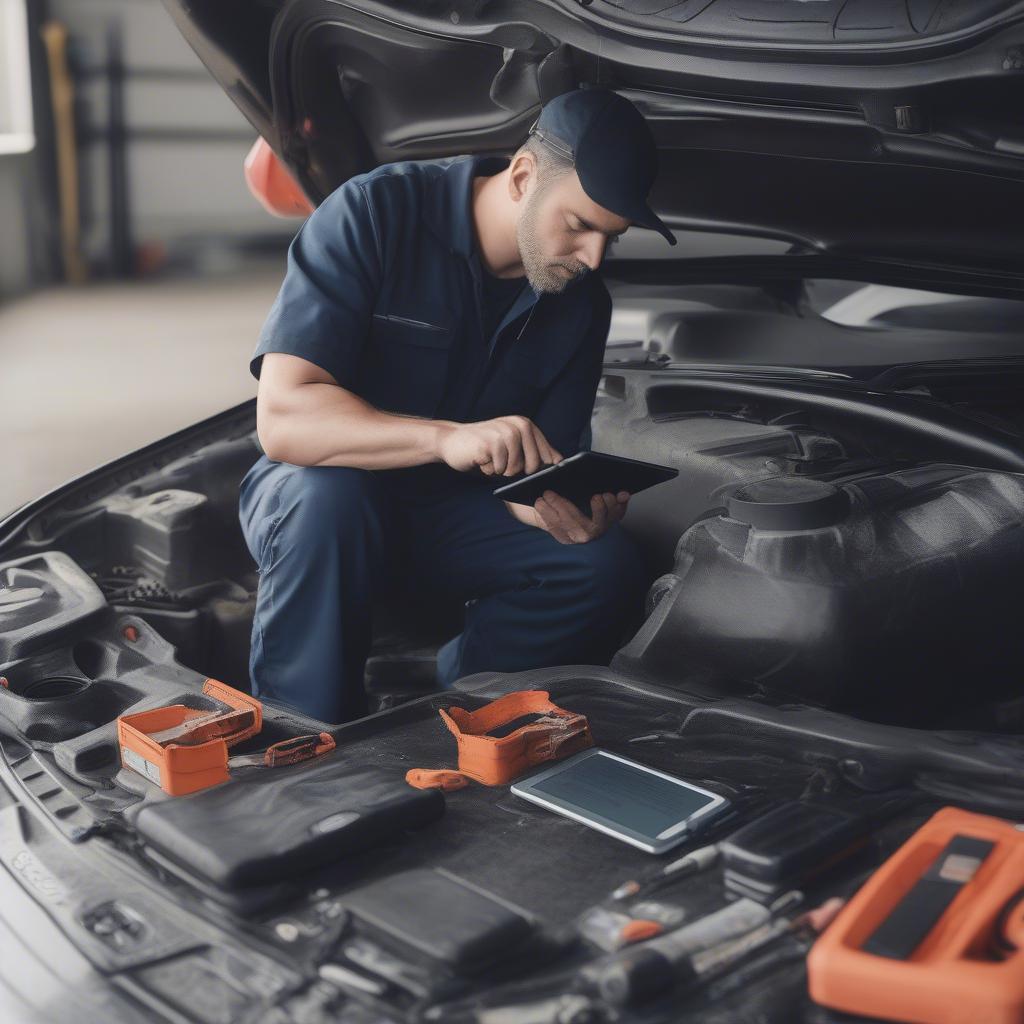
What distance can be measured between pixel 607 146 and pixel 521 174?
19 centimetres

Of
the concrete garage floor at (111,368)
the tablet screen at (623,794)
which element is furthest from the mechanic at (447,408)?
the concrete garage floor at (111,368)

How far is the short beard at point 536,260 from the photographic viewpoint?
154 cm

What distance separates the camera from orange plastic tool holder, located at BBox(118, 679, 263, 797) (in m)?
1.12

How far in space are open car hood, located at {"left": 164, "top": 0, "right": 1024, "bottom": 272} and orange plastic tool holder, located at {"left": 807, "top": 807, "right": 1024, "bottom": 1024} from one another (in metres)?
0.77

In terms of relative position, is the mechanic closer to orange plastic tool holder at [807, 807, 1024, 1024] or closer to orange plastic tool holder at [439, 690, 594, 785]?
orange plastic tool holder at [439, 690, 594, 785]

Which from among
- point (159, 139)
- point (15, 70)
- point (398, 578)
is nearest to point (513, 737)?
point (398, 578)

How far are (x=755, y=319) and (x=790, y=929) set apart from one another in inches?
43.7

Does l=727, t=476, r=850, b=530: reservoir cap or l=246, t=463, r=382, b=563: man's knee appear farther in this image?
l=246, t=463, r=382, b=563: man's knee

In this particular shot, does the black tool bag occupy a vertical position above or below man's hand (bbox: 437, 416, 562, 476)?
below

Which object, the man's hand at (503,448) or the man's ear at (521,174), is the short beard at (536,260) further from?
the man's hand at (503,448)

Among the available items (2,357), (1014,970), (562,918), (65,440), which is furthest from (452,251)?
(2,357)

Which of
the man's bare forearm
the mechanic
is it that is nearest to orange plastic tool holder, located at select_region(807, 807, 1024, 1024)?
the mechanic

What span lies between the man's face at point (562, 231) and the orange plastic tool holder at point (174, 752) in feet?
2.25

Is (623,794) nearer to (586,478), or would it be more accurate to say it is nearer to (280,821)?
(280,821)
